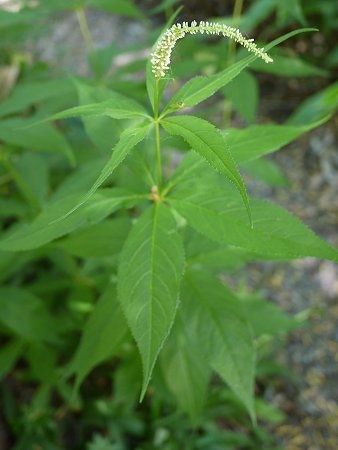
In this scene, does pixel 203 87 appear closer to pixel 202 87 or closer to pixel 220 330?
pixel 202 87

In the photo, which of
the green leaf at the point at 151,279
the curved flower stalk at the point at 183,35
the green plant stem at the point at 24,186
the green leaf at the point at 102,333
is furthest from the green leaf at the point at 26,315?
the curved flower stalk at the point at 183,35

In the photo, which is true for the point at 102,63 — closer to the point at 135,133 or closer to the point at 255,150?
the point at 255,150

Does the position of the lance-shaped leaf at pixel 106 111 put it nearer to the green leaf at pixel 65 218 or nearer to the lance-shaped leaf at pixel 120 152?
the lance-shaped leaf at pixel 120 152

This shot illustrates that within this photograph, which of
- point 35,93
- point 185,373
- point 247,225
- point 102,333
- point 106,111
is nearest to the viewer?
point 106,111

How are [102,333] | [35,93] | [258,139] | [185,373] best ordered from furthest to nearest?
[35,93] < [185,373] < [102,333] < [258,139]

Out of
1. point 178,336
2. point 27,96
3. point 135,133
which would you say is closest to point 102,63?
point 27,96

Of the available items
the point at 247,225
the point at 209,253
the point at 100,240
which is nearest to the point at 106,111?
the point at 247,225
